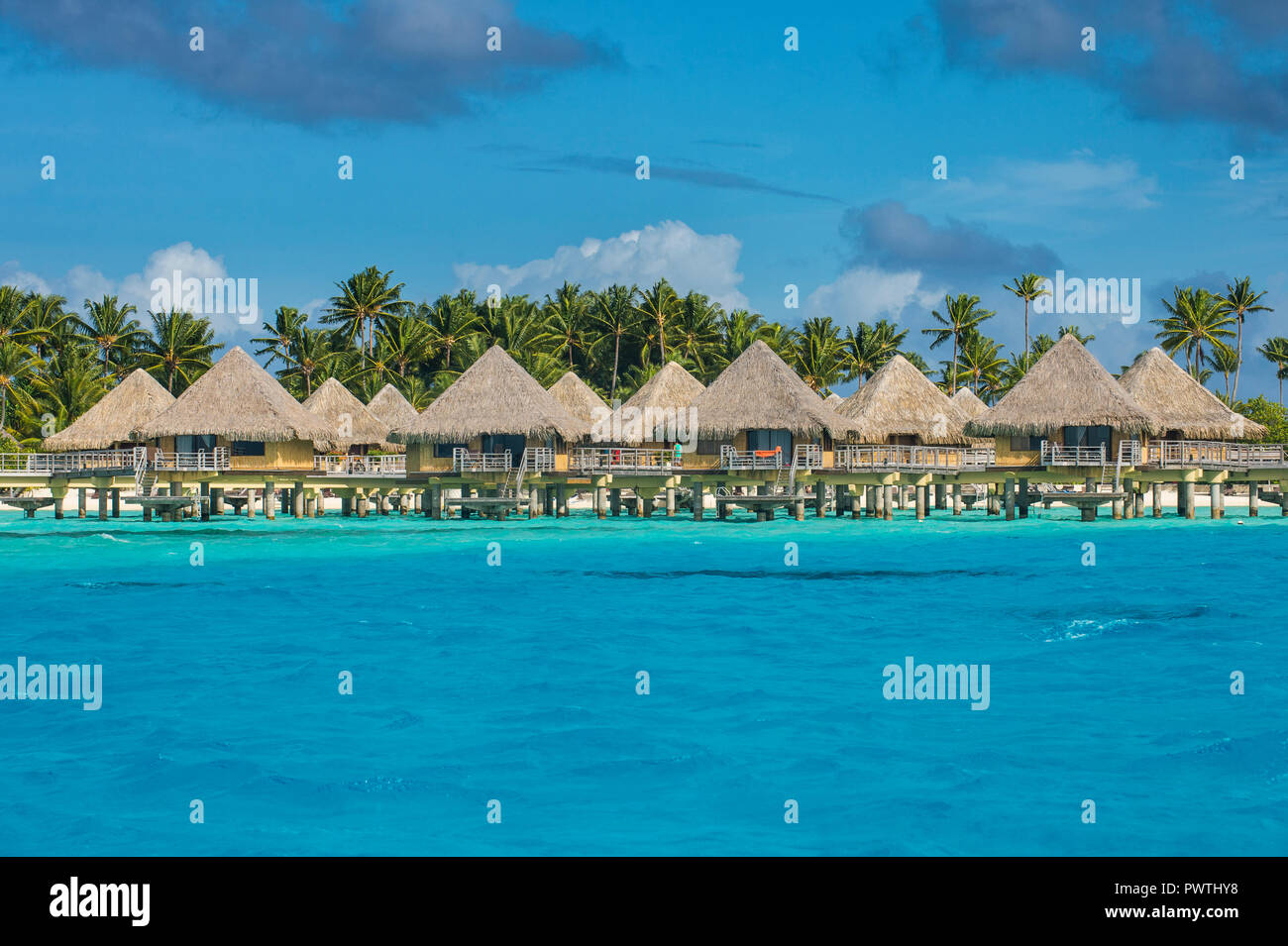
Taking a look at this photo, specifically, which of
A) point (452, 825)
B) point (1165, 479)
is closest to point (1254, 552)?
point (1165, 479)

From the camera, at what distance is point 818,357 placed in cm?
6538

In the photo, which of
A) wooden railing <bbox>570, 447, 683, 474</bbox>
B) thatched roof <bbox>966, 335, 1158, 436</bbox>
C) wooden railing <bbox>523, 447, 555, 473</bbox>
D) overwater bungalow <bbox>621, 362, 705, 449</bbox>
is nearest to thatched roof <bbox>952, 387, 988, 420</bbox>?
thatched roof <bbox>966, 335, 1158, 436</bbox>

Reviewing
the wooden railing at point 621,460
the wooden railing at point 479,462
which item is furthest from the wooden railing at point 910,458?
the wooden railing at point 479,462

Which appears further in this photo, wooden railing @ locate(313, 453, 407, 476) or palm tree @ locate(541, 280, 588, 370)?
palm tree @ locate(541, 280, 588, 370)

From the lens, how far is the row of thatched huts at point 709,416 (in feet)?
131

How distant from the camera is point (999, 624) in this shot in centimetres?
1833

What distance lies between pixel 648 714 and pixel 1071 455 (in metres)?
30.4

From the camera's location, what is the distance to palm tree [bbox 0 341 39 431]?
5256cm

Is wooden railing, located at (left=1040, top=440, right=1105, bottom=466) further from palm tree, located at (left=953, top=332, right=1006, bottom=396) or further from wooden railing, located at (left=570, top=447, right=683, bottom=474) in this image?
palm tree, located at (left=953, top=332, right=1006, bottom=396)

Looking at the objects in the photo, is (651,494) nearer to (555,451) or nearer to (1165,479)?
(555,451)

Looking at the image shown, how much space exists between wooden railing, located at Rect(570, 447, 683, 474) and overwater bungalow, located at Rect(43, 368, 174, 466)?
16628mm

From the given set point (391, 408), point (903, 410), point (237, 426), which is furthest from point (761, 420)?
point (391, 408)

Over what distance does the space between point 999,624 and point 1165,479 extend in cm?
2354

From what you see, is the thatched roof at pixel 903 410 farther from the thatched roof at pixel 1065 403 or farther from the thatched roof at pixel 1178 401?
the thatched roof at pixel 1178 401
